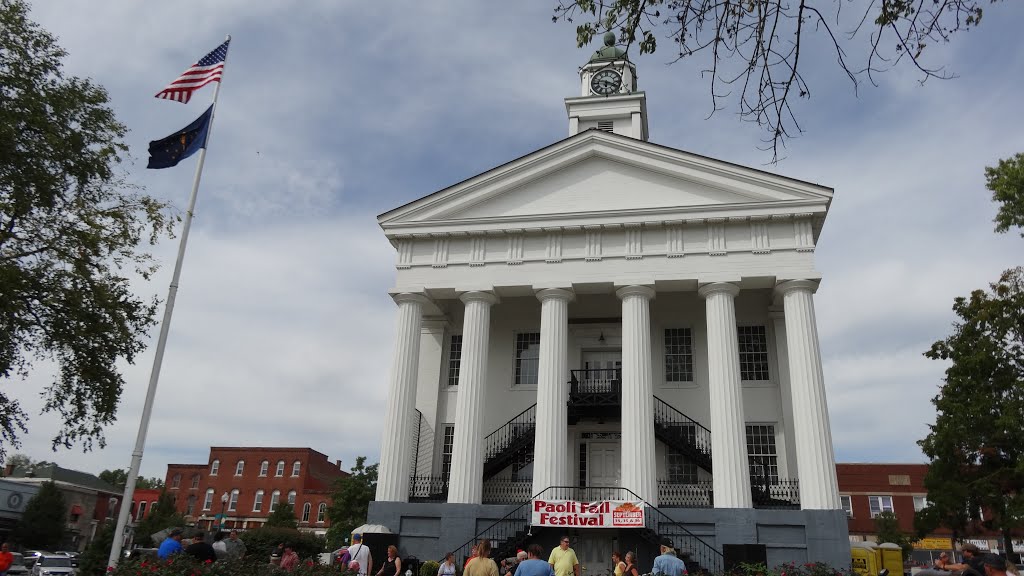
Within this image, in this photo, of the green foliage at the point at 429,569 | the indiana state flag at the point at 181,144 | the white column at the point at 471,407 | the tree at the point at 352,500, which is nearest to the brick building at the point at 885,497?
the tree at the point at 352,500

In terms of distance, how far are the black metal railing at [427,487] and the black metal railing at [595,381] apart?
18.2ft

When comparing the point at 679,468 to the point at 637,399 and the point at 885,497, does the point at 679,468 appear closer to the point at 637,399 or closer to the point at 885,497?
the point at 637,399

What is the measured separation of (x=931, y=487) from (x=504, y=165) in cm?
2170

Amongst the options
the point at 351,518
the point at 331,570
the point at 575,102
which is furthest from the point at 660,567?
the point at 351,518

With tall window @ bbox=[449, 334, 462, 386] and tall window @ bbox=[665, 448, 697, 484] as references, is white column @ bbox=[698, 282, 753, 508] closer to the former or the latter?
tall window @ bbox=[665, 448, 697, 484]

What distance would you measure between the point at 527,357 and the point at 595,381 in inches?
109

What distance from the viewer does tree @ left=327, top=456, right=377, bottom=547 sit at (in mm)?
41406

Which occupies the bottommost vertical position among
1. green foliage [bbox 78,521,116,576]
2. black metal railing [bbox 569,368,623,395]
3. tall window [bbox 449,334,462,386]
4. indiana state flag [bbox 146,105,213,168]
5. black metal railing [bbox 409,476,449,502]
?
green foliage [bbox 78,521,116,576]

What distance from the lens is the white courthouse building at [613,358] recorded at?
20344 millimetres

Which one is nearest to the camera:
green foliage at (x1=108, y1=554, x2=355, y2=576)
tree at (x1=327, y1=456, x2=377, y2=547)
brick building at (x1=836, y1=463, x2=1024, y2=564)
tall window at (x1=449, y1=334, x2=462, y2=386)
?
green foliage at (x1=108, y1=554, x2=355, y2=576)

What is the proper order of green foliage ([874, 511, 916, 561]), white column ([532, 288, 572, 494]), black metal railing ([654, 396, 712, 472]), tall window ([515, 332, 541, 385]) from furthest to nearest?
green foliage ([874, 511, 916, 561]) < tall window ([515, 332, 541, 385]) < black metal railing ([654, 396, 712, 472]) < white column ([532, 288, 572, 494])

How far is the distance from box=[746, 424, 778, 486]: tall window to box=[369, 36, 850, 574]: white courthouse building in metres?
0.05

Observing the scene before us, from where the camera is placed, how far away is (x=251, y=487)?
60.0 metres

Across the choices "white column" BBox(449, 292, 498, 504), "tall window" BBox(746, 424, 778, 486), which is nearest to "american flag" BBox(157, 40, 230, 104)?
"white column" BBox(449, 292, 498, 504)
